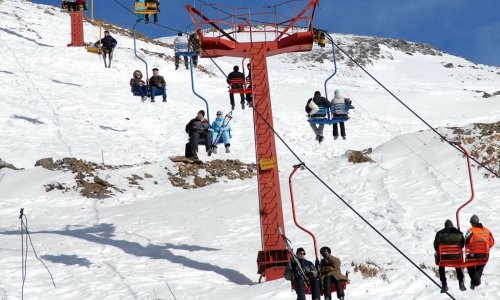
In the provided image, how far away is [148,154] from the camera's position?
33062 mm

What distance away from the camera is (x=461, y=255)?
40.1 feet

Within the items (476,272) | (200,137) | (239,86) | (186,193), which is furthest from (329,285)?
(186,193)

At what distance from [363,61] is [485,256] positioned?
6990 cm

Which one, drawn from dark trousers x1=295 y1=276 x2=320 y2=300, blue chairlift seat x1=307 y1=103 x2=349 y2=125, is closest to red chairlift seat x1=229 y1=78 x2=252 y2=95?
blue chairlift seat x1=307 y1=103 x2=349 y2=125

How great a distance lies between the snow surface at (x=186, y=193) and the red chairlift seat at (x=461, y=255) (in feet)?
4.32

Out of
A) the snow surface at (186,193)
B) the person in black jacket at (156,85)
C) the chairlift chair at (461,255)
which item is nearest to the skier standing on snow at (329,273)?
the snow surface at (186,193)

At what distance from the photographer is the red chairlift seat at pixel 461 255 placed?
40.1 ft

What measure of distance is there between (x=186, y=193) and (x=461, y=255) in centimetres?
1564

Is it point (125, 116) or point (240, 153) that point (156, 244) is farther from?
point (125, 116)

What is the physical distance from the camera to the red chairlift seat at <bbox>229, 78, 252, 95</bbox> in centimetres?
2041

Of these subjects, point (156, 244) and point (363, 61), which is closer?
point (156, 244)

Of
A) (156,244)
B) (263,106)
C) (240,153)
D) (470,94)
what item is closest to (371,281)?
(263,106)

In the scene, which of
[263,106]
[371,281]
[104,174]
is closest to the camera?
[371,281]

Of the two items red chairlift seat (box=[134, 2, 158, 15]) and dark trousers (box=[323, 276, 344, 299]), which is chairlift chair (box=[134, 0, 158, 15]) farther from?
dark trousers (box=[323, 276, 344, 299])
